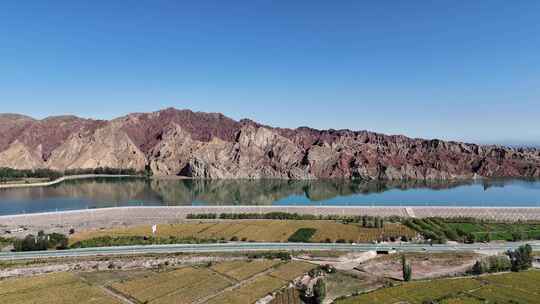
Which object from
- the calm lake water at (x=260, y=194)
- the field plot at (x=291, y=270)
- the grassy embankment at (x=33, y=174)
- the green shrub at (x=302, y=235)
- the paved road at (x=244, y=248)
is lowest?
the field plot at (x=291, y=270)

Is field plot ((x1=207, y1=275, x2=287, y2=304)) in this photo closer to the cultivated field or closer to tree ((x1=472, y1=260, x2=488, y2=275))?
the cultivated field

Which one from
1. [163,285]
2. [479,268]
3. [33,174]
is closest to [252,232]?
[163,285]

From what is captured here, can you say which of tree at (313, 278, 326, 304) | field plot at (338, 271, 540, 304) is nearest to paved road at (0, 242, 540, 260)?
field plot at (338, 271, 540, 304)

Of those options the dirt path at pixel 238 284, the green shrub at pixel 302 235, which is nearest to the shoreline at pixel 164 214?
the green shrub at pixel 302 235

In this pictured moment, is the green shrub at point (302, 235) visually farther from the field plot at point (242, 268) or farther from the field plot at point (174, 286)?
the field plot at point (174, 286)

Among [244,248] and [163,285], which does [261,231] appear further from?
[163,285]

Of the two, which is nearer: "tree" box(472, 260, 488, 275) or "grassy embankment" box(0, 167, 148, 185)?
"tree" box(472, 260, 488, 275)

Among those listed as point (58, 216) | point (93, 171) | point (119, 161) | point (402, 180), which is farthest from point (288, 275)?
point (119, 161)
